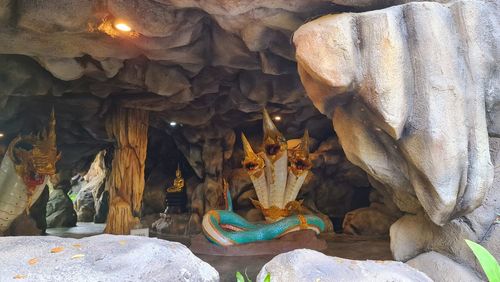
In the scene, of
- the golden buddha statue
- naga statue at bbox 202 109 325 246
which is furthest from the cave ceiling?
the golden buddha statue

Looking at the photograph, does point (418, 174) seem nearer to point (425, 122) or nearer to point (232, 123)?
point (425, 122)

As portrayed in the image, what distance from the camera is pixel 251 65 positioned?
4.20 metres

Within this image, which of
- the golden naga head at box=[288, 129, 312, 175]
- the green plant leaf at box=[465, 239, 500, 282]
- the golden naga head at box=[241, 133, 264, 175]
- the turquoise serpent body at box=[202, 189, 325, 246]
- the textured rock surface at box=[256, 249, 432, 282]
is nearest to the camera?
the green plant leaf at box=[465, 239, 500, 282]

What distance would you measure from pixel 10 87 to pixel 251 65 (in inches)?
120

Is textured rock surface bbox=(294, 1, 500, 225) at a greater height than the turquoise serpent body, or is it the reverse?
textured rock surface bbox=(294, 1, 500, 225)

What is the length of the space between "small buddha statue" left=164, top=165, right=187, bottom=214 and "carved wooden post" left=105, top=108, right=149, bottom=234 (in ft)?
8.53

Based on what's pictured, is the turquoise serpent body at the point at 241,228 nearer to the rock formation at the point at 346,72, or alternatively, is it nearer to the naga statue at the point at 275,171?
the naga statue at the point at 275,171

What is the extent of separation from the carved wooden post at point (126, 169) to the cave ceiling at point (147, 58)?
265mm

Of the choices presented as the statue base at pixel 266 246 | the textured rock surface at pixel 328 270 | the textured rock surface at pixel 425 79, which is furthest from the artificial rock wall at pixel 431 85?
the statue base at pixel 266 246

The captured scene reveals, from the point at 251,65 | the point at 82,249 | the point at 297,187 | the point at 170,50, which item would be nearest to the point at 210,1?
the point at 170,50

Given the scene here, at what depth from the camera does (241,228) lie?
5707 millimetres

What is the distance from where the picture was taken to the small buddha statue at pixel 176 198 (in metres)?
8.23

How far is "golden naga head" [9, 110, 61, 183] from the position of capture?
5.26 m

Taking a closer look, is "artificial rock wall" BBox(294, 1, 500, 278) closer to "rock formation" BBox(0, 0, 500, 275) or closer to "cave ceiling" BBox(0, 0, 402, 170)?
"rock formation" BBox(0, 0, 500, 275)
